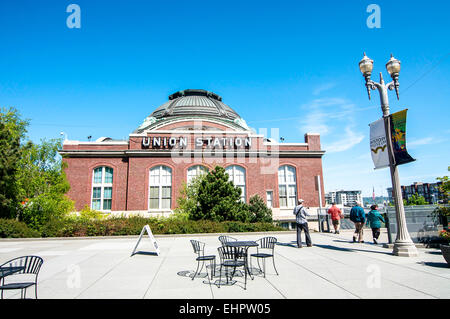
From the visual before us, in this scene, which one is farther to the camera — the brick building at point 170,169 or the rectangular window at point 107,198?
the rectangular window at point 107,198

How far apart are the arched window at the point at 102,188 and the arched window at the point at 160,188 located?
14.3ft

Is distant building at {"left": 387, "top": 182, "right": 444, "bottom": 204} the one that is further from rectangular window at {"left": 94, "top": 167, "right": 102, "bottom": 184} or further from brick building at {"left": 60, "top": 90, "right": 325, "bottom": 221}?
rectangular window at {"left": 94, "top": 167, "right": 102, "bottom": 184}

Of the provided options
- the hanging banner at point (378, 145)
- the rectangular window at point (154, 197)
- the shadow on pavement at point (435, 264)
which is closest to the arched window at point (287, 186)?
the rectangular window at point (154, 197)

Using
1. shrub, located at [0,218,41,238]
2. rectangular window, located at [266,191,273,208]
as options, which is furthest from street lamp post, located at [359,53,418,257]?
rectangular window, located at [266,191,273,208]

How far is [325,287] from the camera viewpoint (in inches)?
221

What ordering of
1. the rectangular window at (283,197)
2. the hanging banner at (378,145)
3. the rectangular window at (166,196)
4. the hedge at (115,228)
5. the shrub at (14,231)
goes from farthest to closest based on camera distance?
1. the rectangular window at (283,197)
2. the rectangular window at (166,196)
3. the hedge at (115,228)
4. the shrub at (14,231)
5. the hanging banner at (378,145)

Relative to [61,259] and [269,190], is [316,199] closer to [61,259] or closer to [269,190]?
[269,190]

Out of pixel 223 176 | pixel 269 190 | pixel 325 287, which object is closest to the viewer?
pixel 325 287

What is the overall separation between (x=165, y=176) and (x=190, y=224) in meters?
10.6

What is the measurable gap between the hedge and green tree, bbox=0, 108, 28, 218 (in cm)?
224

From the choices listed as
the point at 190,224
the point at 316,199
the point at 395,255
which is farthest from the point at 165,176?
the point at 395,255

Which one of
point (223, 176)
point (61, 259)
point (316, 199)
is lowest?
point (61, 259)

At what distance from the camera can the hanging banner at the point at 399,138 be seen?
9.31 metres

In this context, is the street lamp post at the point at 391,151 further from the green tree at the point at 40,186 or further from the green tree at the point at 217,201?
the green tree at the point at 40,186
